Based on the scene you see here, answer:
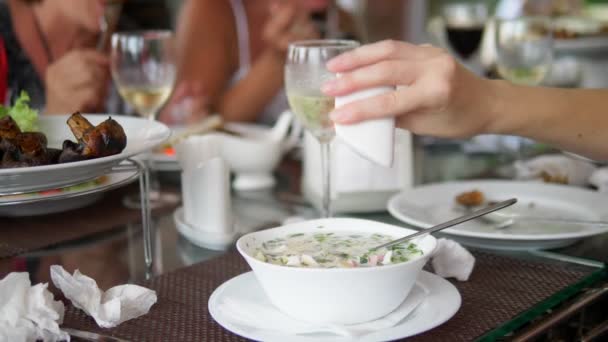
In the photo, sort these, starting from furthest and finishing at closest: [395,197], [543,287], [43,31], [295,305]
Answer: [43,31] < [395,197] < [543,287] < [295,305]

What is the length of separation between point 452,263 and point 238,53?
6.91 ft

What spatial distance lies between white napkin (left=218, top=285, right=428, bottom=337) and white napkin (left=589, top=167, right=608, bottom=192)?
719 mm

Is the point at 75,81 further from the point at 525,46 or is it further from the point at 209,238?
the point at 525,46

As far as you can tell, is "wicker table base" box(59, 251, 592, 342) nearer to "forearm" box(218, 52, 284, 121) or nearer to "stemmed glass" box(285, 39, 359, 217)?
"stemmed glass" box(285, 39, 359, 217)

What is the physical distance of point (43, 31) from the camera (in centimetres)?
210

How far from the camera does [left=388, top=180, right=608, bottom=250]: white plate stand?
1.08 meters

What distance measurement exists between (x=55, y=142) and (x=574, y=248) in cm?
78

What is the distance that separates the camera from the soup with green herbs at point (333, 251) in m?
0.77

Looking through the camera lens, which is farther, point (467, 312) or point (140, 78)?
point (140, 78)

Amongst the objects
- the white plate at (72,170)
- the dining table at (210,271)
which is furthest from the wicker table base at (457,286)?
the white plate at (72,170)

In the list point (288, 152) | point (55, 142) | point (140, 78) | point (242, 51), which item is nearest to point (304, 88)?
point (55, 142)

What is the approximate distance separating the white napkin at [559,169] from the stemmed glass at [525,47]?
0.20 m

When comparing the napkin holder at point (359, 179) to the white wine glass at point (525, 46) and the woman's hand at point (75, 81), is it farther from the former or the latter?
the woman's hand at point (75, 81)

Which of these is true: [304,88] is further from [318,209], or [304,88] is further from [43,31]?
[43,31]
